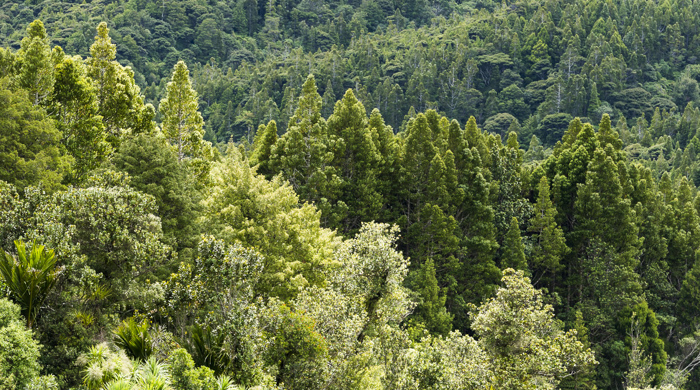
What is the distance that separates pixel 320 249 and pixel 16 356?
19089 millimetres

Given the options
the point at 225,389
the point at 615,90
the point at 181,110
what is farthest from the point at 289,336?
the point at 615,90

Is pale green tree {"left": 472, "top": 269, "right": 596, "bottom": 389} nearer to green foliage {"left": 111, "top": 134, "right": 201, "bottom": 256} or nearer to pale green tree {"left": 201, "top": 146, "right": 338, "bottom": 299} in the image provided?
pale green tree {"left": 201, "top": 146, "right": 338, "bottom": 299}

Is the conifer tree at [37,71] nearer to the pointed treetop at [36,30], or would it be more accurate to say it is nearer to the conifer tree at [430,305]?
the pointed treetop at [36,30]

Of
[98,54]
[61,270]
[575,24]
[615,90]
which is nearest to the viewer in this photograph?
[61,270]

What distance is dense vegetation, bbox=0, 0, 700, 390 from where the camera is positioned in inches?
856

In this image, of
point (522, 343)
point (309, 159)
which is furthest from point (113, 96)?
point (522, 343)

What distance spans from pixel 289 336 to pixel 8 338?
8.57 metres

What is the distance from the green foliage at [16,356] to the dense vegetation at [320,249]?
0.23 ft

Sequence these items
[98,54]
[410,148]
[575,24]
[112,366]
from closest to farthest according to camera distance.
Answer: [112,366], [98,54], [410,148], [575,24]

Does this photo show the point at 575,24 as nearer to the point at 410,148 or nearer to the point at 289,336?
the point at 410,148

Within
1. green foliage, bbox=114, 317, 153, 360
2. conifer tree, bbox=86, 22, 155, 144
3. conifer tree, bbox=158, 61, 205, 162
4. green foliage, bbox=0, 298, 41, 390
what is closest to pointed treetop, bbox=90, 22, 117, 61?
conifer tree, bbox=86, 22, 155, 144

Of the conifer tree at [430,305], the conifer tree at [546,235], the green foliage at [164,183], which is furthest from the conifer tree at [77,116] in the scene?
the conifer tree at [546,235]

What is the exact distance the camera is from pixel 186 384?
18.1m

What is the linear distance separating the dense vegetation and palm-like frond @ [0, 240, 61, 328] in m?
0.07
